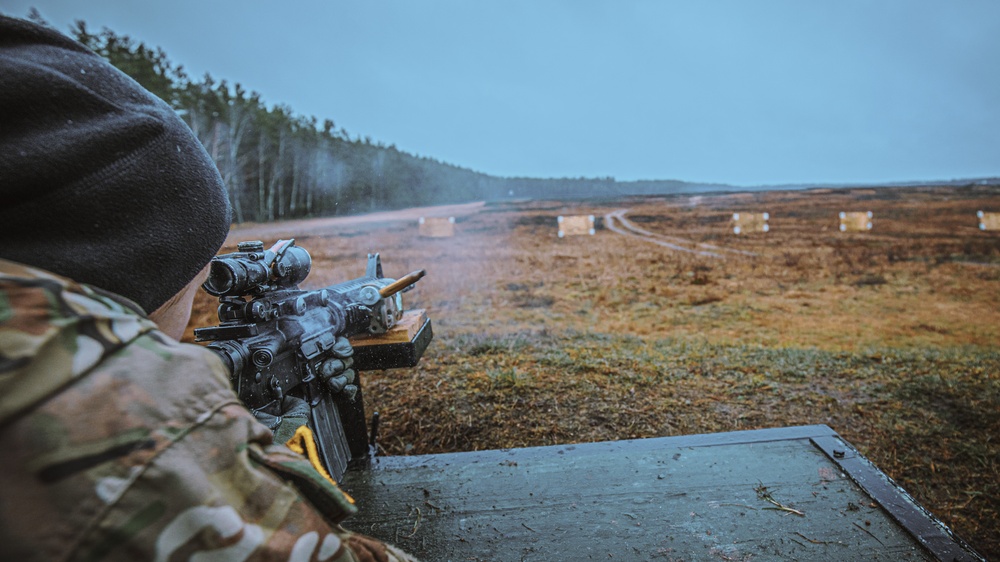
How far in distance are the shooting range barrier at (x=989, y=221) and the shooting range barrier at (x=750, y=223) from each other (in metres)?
2.95

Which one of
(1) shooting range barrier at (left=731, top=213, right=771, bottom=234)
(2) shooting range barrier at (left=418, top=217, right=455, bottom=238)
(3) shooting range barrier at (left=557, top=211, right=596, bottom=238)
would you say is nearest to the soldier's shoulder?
(2) shooting range barrier at (left=418, top=217, right=455, bottom=238)

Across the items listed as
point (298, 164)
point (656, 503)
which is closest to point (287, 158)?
point (298, 164)

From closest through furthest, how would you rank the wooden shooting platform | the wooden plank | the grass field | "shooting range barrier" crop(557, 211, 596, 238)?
the wooden shooting platform → the wooden plank → the grass field → "shooting range barrier" crop(557, 211, 596, 238)

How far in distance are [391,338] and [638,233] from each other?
6.15 meters

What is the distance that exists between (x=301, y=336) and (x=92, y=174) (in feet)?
3.24

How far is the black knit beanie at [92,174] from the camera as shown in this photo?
2.22 ft

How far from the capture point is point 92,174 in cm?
73

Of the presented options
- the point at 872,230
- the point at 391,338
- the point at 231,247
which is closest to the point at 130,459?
the point at 391,338

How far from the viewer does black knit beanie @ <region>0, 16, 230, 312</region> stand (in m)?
0.68

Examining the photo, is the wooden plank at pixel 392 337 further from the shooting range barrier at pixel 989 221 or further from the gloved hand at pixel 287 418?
the shooting range barrier at pixel 989 221

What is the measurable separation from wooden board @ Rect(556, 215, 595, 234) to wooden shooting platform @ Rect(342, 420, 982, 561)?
18.6 feet

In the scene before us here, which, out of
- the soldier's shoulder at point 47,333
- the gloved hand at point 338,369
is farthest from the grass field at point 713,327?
the soldier's shoulder at point 47,333

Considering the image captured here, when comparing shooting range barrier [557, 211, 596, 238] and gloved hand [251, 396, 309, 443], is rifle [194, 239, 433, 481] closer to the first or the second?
gloved hand [251, 396, 309, 443]

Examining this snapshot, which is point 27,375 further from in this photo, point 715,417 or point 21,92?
point 715,417
